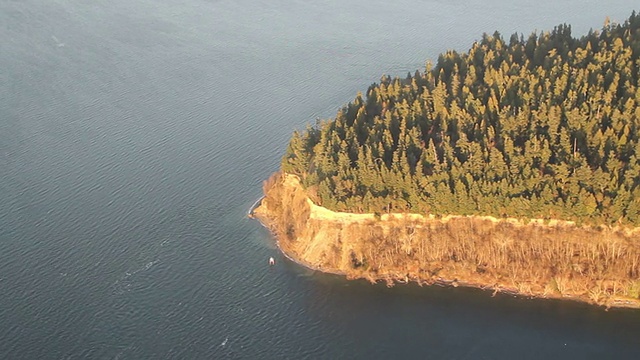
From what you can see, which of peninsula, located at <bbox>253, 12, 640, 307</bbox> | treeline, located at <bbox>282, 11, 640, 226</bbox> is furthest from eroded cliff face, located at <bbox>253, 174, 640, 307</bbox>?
treeline, located at <bbox>282, 11, 640, 226</bbox>

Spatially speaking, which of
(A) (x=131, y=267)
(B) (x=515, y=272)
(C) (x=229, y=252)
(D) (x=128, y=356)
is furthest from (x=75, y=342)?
(B) (x=515, y=272)

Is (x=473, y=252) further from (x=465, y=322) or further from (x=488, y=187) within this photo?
(x=465, y=322)

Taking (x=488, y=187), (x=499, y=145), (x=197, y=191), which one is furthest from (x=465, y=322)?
(x=197, y=191)

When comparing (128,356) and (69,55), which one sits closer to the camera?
(128,356)

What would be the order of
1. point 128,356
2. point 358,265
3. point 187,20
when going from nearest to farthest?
point 128,356 < point 358,265 < point 187,20

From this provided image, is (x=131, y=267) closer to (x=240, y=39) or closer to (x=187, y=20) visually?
(x=240, y=39)

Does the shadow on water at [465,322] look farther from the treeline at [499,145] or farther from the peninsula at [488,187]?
the treeline at [499,145]

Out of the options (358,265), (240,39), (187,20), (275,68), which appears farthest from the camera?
(187,20)

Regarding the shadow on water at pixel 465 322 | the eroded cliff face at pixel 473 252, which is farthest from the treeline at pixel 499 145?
the shadow on water at pixel 465 322
